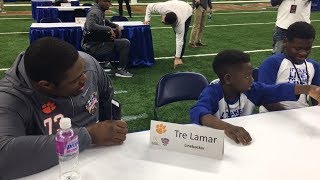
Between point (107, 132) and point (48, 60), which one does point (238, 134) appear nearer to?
point (107, 132)

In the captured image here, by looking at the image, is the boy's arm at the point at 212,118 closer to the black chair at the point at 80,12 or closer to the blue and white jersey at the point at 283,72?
the blue and white jersey at the point at 283,72

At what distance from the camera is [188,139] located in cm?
138

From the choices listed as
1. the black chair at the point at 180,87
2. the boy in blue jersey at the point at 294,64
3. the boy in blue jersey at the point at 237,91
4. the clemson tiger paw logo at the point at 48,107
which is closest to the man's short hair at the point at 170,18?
the black chair at the point at 180,87

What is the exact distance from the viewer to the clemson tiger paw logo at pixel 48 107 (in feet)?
4.72

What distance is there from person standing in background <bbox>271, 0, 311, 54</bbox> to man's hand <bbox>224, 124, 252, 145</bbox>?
2.56 m

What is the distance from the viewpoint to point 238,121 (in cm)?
171

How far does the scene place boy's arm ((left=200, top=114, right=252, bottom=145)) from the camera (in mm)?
1495

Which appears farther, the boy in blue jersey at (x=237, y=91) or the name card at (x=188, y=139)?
the boy in blue jersey at (x=237, y=91)

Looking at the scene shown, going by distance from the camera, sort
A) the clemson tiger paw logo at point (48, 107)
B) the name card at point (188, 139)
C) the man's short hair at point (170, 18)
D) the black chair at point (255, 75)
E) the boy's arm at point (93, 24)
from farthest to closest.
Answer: the man's short hair at point (170, 18) < the boy's arm at point (93, 24) < the black chair at point (255, 75) < the clemson tiger paw logo at point (48, 107) < the name card at point (188, 139)

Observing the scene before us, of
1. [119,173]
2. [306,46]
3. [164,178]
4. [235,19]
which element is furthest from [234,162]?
[235,19]

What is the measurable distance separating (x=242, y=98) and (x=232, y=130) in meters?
0.51

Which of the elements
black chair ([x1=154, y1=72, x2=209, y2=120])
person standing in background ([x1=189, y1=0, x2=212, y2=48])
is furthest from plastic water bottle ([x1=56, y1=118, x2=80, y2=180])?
person standing in background ([x1=189, y1=0, x2=212, y2=48])

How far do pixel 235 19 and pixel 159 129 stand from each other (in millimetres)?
9801

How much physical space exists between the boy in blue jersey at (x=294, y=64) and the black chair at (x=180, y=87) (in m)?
0.44
